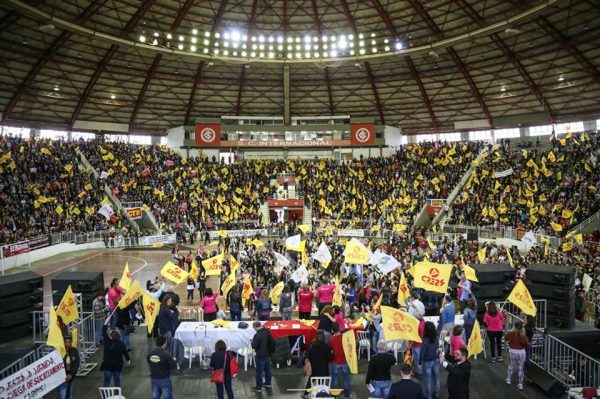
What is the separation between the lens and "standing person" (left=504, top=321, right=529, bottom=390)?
9633 millimetres

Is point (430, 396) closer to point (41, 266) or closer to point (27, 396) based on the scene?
point (27, 396)

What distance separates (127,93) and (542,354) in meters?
44.1

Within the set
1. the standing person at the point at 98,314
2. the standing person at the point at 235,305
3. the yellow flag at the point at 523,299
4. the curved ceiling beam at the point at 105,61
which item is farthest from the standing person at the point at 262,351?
the curved ceiling beam at the point at 105,61

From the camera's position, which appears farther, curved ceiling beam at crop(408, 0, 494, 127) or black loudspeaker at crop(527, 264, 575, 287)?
curved ceiling beam at crop(408, 0, 494, 127)

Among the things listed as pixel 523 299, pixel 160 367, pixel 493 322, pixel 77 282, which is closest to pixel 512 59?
pixel 523 299

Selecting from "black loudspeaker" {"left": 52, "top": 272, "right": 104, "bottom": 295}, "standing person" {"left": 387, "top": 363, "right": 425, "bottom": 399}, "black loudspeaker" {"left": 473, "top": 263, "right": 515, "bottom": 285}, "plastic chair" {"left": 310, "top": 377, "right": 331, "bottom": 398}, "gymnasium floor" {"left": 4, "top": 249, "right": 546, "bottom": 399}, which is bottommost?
"gymnasium floor" {"left": 4, "top": 249, "right": 546, "bottom": 399}

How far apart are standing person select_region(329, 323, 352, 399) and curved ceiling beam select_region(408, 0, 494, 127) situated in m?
31.8

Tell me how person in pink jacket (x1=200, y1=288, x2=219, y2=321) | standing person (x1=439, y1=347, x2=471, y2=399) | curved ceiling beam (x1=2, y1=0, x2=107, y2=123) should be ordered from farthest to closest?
curved ceiling beam (x1=2, y1=0, x2=107, y2=123) < person in pink jacket (x1=200, y1=288, x2=219, y2=321) < standing person (x1=439, y1=347, x2=471, y2=399)

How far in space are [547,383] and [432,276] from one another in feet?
11.5

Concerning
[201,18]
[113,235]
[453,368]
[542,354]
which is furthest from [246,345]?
[201,18]

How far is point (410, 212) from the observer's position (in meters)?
39.5

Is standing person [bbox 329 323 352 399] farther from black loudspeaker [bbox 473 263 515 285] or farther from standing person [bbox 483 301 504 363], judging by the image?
black loudspeaker [bbox 473 263 515 285]

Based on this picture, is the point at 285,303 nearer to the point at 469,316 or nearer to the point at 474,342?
the point at 469,316

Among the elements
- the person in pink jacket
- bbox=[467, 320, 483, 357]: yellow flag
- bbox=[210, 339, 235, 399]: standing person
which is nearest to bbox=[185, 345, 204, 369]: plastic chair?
the person in pink jacket
